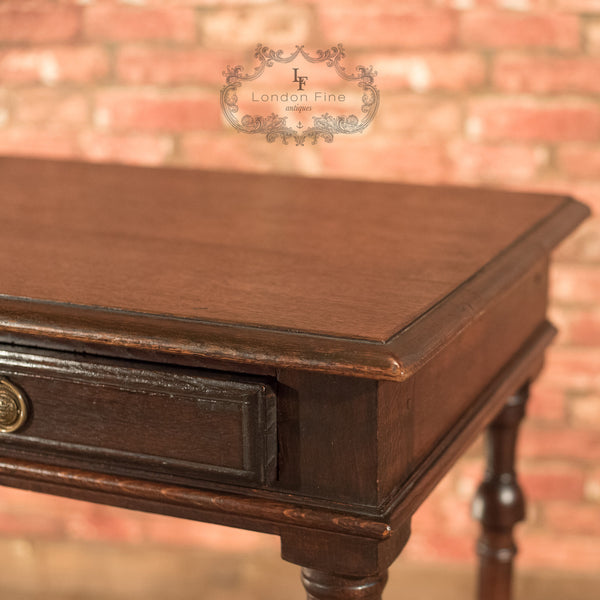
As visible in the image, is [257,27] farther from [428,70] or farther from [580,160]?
[580,160]

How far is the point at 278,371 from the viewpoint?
80cm

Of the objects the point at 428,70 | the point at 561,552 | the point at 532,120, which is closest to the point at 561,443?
the point at 561,552

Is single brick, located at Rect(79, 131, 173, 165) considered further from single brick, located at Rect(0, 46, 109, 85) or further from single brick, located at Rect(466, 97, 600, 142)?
single brick, located at Rect(466, 97, 600, 142)

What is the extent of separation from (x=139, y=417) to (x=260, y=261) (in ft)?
0.67

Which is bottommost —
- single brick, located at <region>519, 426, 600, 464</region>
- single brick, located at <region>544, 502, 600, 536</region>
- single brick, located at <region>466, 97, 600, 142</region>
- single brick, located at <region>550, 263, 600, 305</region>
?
single brick, located at <region>544, 502, 600, 536</region>

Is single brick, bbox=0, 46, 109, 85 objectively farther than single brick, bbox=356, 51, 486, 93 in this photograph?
Yes

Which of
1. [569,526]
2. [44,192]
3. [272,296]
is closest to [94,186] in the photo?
[44,192]

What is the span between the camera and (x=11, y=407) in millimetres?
897

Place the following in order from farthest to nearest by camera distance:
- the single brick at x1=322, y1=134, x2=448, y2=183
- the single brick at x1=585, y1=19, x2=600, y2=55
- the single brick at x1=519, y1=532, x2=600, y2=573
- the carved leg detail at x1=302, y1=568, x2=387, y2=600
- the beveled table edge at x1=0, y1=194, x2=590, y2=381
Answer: the single brick at x1=519, y1=532, x2=600, y2=573
the single brick at x1=322, y1=134, x2=448, y2=183
the single brick at x1=585, y1=19, x2=600, y2=55
the carved leg detail at x1=302, y1=568, x2=387, y2=600
the beveled table edge at x1=0, y1=194, x2=590, y2=381

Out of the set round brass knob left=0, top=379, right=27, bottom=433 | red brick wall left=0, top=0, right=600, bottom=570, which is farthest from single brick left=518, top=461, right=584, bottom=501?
round brass knob left=0, top=379, right=27, bottom=433

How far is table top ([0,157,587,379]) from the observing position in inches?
30.4

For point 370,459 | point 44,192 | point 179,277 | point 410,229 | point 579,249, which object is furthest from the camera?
point 579,249

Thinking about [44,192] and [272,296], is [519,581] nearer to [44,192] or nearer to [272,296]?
[44,192]

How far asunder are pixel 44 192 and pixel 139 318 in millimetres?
578
